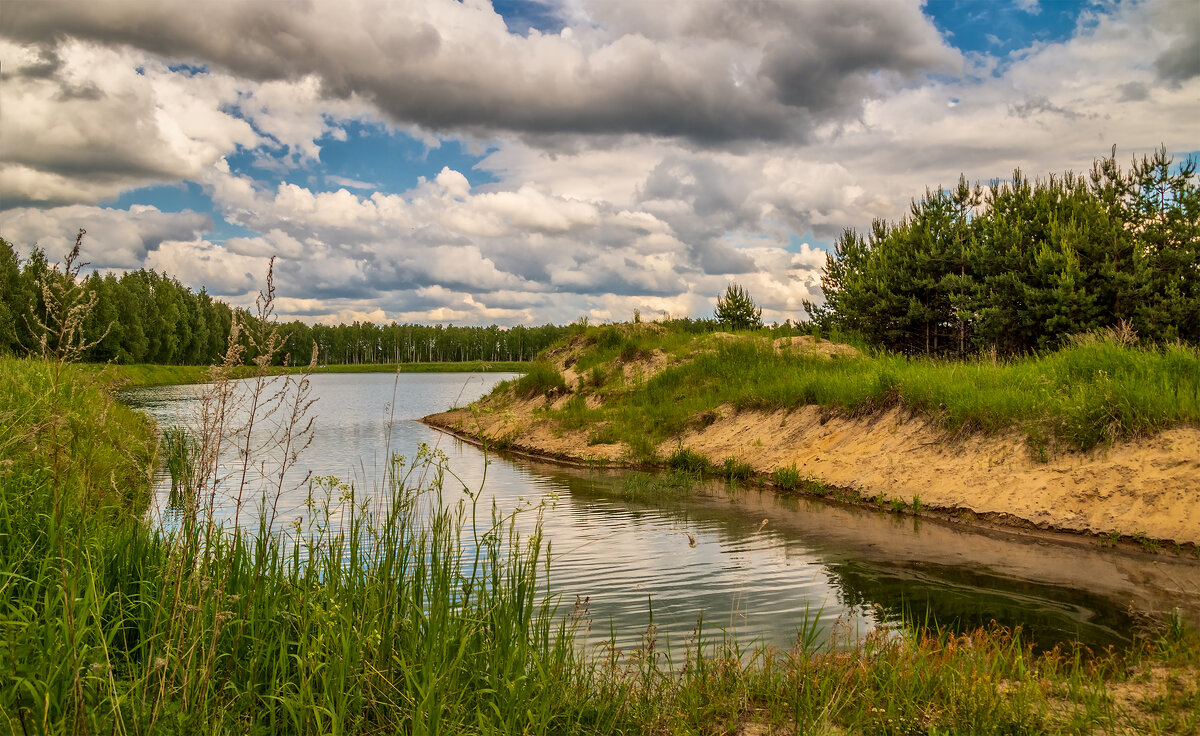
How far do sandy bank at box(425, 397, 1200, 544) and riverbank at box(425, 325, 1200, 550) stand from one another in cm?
3

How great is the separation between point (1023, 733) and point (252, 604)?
14.8ft

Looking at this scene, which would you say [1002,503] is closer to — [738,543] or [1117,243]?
[738,543]

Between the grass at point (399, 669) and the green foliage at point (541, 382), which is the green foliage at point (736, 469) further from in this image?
the green foliage at point (541, 382)

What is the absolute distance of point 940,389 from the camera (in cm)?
1441

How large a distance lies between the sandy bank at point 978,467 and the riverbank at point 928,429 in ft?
0.08

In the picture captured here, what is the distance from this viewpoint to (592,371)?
26000 mm

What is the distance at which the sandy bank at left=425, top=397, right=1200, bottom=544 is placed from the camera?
9.91m

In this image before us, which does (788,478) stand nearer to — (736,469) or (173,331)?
(736,469)

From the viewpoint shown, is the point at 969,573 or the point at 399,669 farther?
the point at 969,573

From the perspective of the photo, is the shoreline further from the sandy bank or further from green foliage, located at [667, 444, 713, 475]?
green foliage, located at [667, 444, 713, 475]

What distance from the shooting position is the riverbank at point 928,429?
10.4 meters

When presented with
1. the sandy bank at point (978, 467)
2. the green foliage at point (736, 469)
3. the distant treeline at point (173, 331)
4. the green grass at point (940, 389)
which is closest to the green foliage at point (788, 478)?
the sandy bank at point (978, 467)

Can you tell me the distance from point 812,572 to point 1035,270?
21.8 m

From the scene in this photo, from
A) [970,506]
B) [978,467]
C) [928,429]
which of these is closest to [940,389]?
[928,429]
